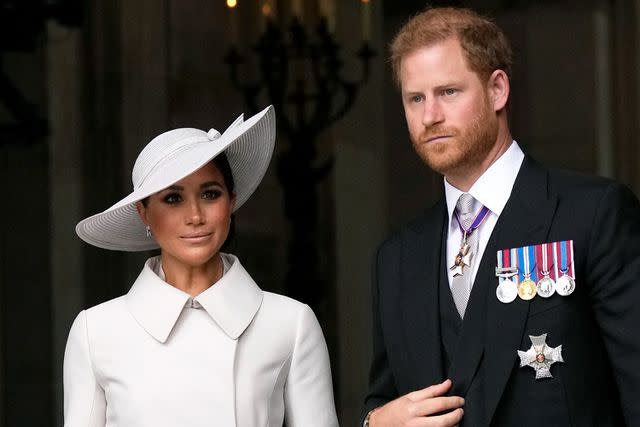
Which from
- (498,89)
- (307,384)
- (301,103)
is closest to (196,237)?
(307,384)

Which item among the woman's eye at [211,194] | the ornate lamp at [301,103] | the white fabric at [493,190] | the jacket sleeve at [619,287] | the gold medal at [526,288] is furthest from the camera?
the ornate lamp at [301,103]

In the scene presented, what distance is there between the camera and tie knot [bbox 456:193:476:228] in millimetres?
2934

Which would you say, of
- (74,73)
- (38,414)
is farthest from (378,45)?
(38,414)

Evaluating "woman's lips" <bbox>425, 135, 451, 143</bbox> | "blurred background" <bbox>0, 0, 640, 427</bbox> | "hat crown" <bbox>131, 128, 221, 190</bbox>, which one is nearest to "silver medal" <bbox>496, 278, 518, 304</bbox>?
"woman's lips" <bbox>425, 135, 451, 143</bbox>

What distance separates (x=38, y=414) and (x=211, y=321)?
2893 mm

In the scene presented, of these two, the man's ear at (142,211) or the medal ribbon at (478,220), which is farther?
the man's ear at (142,211)

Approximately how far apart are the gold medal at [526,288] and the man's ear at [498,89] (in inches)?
15.3

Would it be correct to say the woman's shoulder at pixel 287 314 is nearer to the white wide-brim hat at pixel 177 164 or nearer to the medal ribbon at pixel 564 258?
the white wide-brim hat at pixel 177 164

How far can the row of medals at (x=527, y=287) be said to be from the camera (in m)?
2.76

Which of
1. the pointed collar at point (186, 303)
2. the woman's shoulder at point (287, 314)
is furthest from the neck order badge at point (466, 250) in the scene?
the pointed collar at point (186, 303)

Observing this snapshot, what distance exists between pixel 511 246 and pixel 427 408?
0.39 metres

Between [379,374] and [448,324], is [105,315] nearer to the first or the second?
[379,374]

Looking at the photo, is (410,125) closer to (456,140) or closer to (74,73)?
(456,140)

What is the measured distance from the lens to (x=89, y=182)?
5789 mm
